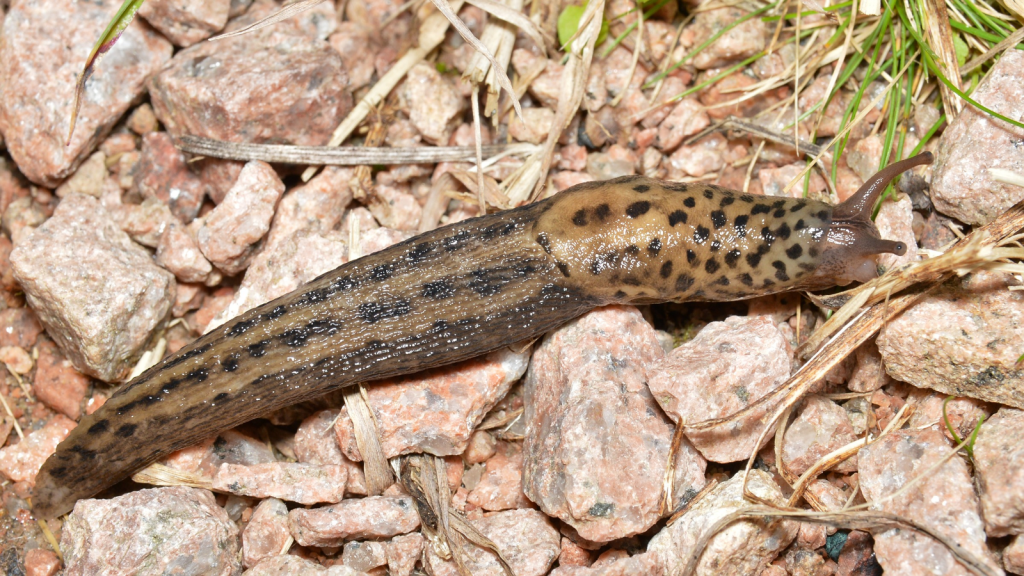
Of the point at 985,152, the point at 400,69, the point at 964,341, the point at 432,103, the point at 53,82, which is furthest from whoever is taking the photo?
the point at 400,69

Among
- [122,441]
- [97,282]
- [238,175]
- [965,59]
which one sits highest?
[965,59]

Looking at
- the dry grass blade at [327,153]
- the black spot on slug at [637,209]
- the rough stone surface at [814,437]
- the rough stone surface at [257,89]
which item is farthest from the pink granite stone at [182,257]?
the rough stone surface at [814,437]

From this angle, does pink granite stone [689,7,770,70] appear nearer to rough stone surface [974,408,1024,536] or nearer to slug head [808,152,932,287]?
slug head [808,152,932,287]

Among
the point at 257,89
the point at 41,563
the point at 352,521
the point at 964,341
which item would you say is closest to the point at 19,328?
the point at 41,563

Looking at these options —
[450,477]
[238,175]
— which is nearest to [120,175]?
[238,175]

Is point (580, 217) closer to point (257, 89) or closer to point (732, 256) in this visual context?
point (732, 256)

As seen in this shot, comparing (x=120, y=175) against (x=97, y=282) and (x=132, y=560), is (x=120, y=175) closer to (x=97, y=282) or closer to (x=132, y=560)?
(x=97, y=282)

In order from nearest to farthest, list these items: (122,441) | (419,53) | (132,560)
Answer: (132,560) → (122,441) → (419,53)
